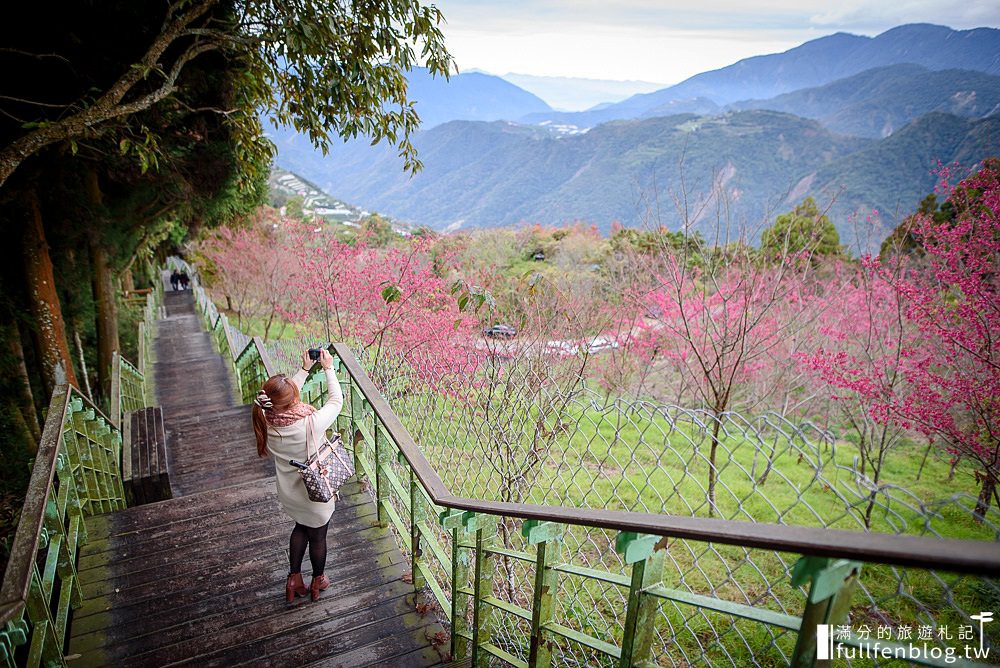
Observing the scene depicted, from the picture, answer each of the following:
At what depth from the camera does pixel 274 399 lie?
2.79 m

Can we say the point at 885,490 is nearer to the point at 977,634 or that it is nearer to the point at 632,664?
the point at 977,634

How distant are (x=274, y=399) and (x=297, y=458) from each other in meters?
0.37

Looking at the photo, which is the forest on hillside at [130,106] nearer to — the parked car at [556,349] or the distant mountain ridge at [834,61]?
the parked car at [556,349]

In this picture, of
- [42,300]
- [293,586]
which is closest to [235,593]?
[293,586]

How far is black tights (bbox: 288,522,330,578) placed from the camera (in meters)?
2.99

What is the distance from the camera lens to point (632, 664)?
1.68 meters

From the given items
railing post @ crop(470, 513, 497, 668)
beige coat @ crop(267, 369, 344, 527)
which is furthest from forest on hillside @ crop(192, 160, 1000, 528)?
railing post @ crop(470, 513, 497, 668)

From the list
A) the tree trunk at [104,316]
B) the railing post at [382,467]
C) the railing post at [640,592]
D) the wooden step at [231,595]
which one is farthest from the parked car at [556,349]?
the tree trunk at [104,316]

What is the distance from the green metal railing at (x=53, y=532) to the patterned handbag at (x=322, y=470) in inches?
44.8

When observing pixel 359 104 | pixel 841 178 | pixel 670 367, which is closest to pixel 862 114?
pixel 841 178

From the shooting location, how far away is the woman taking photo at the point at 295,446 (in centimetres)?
282

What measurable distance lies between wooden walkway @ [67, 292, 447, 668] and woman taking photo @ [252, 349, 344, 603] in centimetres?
20

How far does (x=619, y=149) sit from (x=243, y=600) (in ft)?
280

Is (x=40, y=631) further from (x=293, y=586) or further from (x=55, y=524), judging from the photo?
(x=293, y=586)
